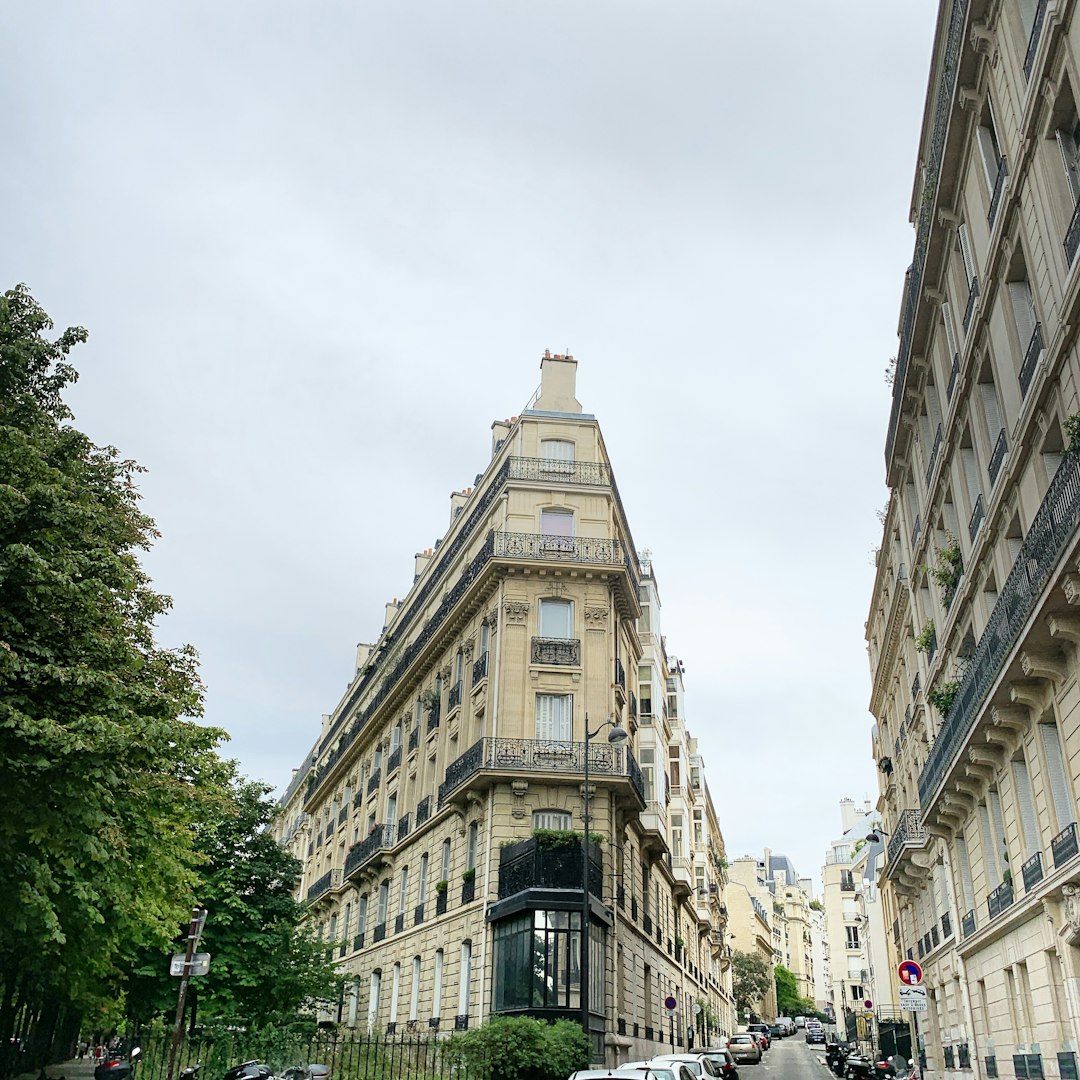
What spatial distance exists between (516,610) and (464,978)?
10.6 meters

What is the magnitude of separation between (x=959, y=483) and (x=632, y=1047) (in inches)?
751

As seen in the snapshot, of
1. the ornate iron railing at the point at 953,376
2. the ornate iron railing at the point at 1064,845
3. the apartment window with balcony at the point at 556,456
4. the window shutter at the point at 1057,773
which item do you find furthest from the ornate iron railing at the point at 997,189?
the apartment window with balcony at the point at 556,456

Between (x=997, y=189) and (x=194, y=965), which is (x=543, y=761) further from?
(x=997, y=189)

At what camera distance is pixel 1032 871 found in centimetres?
1723

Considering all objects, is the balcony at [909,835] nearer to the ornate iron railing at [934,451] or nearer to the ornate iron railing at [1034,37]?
the ornate iron railing at [934,451]

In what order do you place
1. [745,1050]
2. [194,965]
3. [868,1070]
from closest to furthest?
[194,965], [868,1070], [745,1050]

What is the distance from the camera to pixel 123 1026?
33344 mm

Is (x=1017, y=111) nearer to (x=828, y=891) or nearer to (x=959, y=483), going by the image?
(x=959, y=483)

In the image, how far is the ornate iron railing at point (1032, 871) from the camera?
55.4 ft

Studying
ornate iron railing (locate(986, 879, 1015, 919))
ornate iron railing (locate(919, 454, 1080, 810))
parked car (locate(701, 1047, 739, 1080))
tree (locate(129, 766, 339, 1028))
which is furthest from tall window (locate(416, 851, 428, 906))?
ornate iron railing (locate(986, 879, 1015, 919))

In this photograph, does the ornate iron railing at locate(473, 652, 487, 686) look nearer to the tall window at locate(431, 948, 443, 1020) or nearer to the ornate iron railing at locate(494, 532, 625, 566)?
the ornate iron railing at locate(494, 532, 625, 566)

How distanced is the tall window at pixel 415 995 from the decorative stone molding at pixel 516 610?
38.7ft

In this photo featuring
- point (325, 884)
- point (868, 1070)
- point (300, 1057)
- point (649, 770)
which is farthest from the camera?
point (325, 884)

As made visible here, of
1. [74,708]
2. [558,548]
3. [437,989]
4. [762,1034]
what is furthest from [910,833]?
[762,1034]
